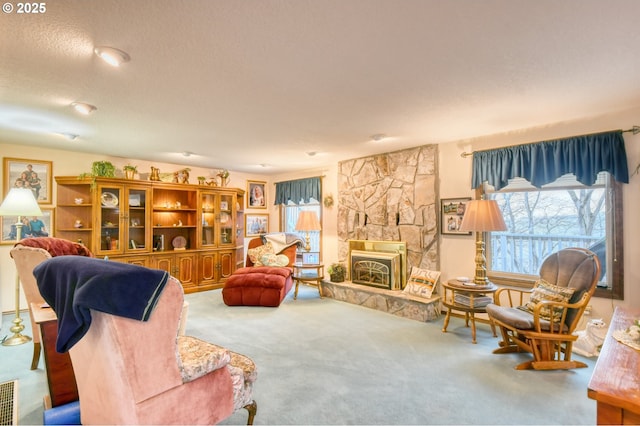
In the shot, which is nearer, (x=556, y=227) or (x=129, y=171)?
(x=556, y=227)

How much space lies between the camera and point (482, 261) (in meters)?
3.55

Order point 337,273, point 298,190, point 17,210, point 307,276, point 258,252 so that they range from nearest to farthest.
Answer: point 17,210 < point 337,273 < point 307,276 < point 258,252 < point 298,190

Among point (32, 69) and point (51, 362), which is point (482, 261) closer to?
point (51, 362)

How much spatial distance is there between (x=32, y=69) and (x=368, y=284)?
4521mm

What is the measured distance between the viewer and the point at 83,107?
283 cm

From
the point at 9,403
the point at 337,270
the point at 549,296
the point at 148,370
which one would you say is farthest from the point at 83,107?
the point at 549,296

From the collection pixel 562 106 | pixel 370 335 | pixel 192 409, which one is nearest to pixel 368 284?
pixel 370 335

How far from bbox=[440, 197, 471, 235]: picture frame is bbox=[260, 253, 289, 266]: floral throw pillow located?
2745mm

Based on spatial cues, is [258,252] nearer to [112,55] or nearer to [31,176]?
[31,176]

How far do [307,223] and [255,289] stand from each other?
1478mm

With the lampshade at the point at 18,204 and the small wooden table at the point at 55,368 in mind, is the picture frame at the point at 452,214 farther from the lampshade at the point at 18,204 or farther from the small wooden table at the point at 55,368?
the lampshade at the point at 18,204

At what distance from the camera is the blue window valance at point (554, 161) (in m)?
3.00

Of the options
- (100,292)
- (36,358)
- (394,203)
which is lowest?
(36,358)

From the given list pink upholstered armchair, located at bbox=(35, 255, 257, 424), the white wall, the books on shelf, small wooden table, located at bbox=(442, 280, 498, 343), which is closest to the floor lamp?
the white wall
